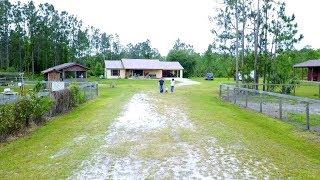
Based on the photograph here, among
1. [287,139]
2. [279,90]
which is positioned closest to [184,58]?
[279,90]

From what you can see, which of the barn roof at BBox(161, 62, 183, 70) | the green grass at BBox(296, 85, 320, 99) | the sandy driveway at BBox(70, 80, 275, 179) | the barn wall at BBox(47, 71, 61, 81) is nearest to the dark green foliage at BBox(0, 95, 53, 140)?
the sandy driveway at BBox(70, 80, 275, 179)

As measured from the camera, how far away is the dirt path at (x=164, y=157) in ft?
26.8

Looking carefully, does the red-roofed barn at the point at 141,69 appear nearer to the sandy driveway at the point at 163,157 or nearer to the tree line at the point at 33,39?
the tree line at the point at 33,39

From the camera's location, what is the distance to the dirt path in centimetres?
816

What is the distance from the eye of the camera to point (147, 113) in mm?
18438

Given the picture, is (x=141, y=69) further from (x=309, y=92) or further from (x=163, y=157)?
(x=163, y=157)

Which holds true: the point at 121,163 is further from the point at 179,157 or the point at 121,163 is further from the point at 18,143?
the point at 18,143

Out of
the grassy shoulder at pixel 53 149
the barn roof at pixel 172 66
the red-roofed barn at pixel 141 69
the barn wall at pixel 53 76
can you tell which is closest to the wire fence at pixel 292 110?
the grassy shoulder at pixel 53 149

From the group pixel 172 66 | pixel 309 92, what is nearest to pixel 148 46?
pixel 172 66

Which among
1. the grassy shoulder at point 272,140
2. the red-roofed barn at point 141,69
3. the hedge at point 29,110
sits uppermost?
the red-roofed barn at point 141,69

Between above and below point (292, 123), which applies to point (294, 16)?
above

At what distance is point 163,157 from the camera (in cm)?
955

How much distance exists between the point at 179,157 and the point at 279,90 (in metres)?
30.3

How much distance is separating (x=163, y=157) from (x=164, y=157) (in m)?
0.02
